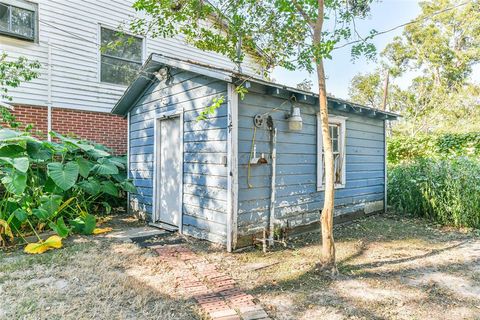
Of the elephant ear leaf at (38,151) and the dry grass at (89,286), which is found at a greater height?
the elephant ear leaf at (38,151)

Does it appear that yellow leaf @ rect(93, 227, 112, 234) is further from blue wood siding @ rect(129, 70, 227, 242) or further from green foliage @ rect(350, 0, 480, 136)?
green foliage @ rect(350, 0, 480, 136)

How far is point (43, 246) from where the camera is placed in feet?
14.0

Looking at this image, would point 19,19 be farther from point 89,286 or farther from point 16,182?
point 89,286

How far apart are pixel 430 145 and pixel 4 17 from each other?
43.2 feet

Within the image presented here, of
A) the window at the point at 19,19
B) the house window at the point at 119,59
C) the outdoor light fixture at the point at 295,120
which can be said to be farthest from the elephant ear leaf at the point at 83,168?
the window at the point at 19,19

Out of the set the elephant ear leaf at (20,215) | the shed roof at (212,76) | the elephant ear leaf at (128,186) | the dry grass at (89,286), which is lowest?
the dry grass at (89,286)

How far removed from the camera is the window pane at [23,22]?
6.70 m

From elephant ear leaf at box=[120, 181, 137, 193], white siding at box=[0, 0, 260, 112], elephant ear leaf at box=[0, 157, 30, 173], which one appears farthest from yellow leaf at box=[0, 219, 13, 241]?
white siding at box=[0, 0, 260, 112]

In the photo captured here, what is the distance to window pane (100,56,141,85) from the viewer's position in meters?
8.00

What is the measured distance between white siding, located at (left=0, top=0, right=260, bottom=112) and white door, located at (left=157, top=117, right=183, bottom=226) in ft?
9.19

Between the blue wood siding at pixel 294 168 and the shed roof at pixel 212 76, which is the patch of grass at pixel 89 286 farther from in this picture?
the shed roof at pixel 212 76

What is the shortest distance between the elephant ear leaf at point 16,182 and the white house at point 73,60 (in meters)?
3.04

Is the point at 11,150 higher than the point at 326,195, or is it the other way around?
the point at 11,150

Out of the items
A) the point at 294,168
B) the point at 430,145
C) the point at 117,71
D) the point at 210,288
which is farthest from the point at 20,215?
the point at 430,145
